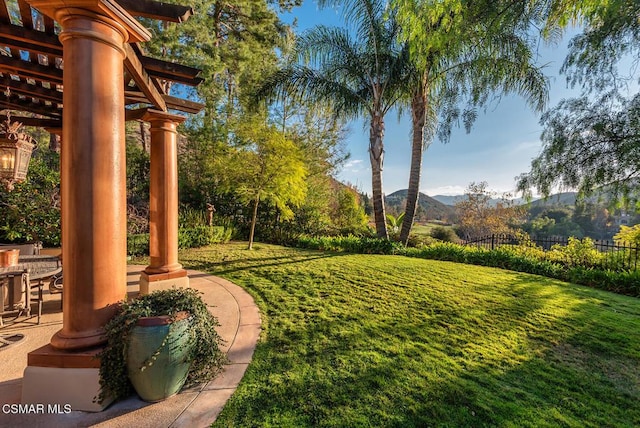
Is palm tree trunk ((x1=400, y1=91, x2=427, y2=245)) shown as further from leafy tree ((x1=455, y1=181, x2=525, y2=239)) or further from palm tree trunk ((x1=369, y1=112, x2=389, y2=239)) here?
leafy tree ((x1=455, y1=181, x2=525, y2=239))

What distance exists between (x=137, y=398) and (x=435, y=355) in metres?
3.27

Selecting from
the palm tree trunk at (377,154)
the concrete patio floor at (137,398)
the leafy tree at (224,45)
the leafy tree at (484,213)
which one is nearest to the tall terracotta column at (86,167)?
the concrete patio floor at (137,398)

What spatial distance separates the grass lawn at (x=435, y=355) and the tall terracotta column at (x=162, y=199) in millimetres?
1785

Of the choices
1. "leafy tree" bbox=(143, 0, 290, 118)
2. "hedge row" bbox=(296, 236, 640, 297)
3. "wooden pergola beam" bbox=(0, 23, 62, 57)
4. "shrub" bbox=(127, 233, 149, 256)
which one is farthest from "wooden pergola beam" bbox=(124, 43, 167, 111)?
"hedge row" bbox=(296, 236, 640, 297)

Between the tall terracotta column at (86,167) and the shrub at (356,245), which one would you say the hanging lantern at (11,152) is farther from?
the shrub at (356,245)

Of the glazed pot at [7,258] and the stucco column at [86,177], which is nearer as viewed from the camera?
the stucco column at [86,177]

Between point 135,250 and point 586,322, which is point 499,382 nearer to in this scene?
point 586,322

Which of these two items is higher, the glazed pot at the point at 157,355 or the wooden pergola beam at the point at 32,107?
the wooden pergola beam at the point at 32,107

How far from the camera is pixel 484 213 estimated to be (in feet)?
76.0

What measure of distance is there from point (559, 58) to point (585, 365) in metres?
7.67

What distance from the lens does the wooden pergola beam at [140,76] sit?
2810 millimetres

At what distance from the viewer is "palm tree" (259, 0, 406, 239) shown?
9.35 metres

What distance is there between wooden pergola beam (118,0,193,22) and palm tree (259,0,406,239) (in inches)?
306

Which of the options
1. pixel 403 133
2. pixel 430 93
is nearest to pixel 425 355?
pixel 430 93
